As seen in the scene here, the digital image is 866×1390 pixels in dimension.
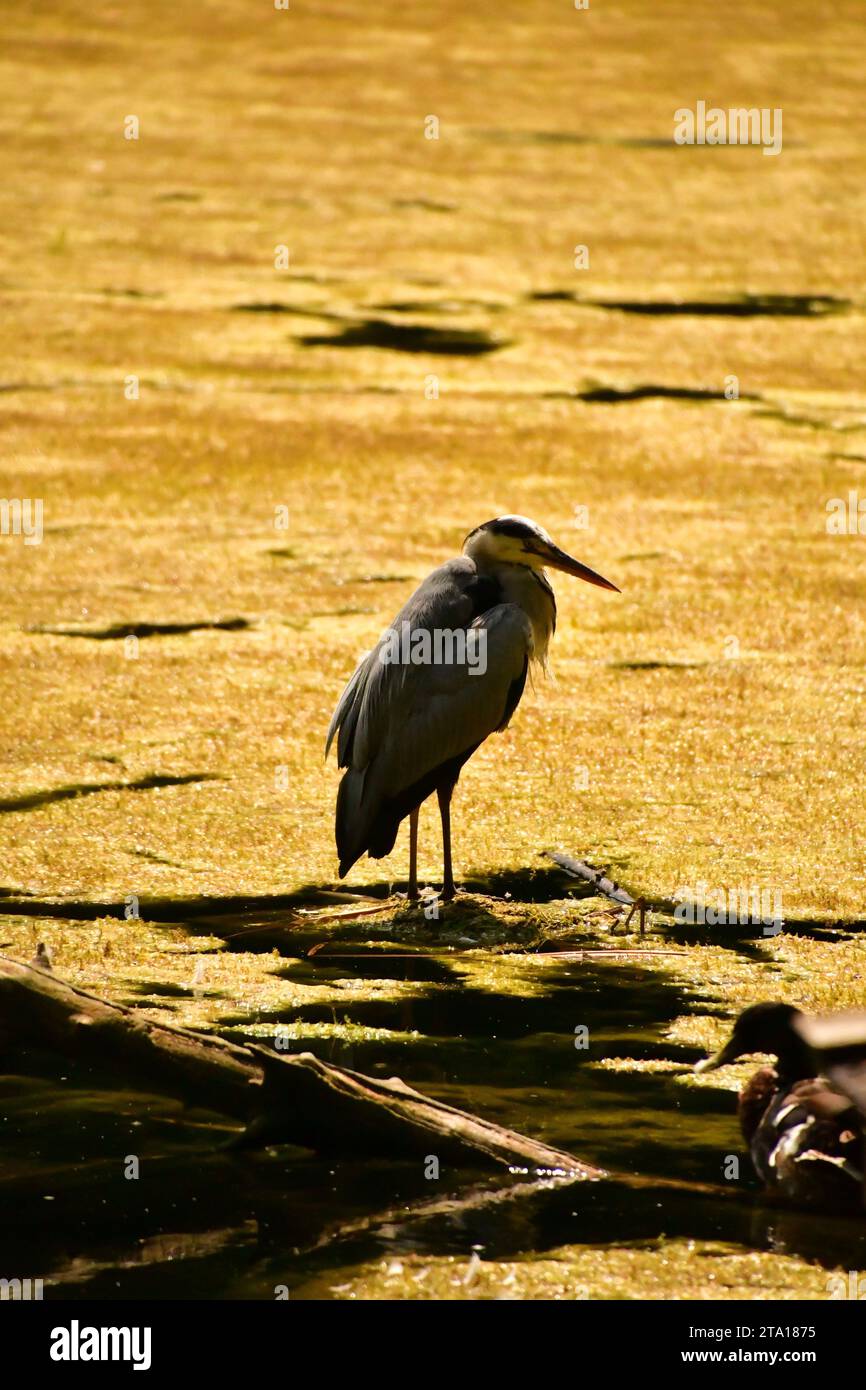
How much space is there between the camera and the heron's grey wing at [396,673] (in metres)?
4.83

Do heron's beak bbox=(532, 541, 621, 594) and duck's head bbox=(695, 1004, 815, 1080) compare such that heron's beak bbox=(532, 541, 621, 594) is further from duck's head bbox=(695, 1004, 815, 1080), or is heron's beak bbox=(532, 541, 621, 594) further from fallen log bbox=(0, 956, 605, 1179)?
fallen log bbox=(0, 956, 605, 1179)

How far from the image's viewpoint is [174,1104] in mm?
3701

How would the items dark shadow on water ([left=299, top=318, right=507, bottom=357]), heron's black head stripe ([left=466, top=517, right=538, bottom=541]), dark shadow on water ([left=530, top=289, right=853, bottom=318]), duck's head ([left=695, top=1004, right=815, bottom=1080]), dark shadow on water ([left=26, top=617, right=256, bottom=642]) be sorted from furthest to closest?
dark shadow on water ([left=530, top=289, right=853, bottom=318]), dark shadow on water ([left=299, top=318, right=507, bottom=357]), dark shadow on water ([left=26, top=617, right=256, bottom=642]), heron's black head stripe ([left=466, top=517, right=538, bottom=541]), duck's head ([left=695, top=1004, right=815, bottom=1080])

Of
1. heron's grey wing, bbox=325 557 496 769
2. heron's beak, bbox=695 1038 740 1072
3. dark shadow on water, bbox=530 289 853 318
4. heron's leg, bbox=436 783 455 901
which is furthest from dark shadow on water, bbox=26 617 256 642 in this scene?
dark shadow on water, bbox=530 289 853 318

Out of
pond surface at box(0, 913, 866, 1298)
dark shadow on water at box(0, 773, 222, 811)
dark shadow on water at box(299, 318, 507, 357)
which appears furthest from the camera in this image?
dark shadow on water at box(299, 318, 507, 357)

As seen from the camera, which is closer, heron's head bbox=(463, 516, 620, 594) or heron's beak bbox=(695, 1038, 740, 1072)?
heron's beak bbox=(695, 1038, 740, 1072)

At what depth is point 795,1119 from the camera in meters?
3.32

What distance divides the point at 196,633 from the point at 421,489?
264 centimetres

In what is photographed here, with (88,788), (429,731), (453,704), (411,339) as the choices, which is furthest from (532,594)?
(411,339)

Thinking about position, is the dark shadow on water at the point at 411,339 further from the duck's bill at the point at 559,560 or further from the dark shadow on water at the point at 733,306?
the duck's bill at the point at 559,560

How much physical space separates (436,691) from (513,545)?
19.1 inches

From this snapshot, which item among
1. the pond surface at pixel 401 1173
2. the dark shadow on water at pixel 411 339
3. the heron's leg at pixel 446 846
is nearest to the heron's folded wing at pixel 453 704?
the heron's leg at pixel 446 846

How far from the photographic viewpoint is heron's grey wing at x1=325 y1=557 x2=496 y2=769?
15.8 feet

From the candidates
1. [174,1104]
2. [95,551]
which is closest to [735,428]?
[95,551]
